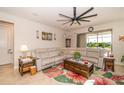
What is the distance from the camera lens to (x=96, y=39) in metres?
5.33

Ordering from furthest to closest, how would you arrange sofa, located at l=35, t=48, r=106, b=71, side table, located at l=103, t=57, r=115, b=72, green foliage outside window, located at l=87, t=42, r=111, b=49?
Result: green foliage outside window, located at l=87, t=42, r=111, b=49, sofa, located at l=35, t=48, r=106, b=71, side table, located at l=103, t=57, r=115, b=72

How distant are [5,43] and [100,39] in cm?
559

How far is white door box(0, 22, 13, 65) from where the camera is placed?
400 cm

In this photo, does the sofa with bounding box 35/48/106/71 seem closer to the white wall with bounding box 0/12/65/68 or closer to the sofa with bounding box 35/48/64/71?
the sofa with bounding box 35/48/64/71

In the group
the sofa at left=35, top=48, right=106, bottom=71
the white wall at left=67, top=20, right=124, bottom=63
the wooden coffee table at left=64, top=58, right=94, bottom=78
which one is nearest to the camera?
the wooden coffee table at left=64, top=58, right=94, bottom=78

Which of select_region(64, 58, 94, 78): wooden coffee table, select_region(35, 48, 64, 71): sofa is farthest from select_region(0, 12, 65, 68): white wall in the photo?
select_region(64, 58, 94, 78): wooden coffee table

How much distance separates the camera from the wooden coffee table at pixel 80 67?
8.62 ft

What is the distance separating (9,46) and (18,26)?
57.4 inches

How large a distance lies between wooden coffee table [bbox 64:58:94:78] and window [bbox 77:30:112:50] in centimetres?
250
